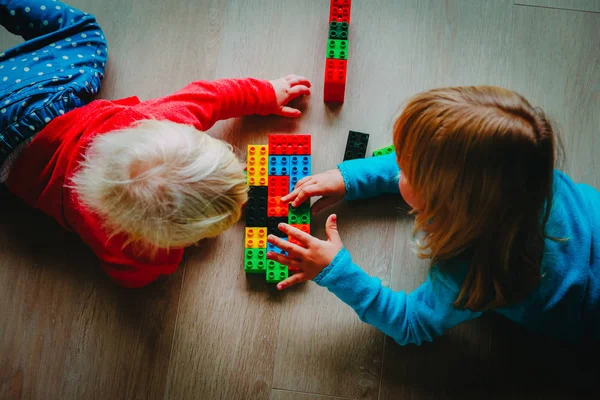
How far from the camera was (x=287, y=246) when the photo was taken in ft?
3.05

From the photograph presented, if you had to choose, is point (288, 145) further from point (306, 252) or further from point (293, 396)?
point (293, 396)

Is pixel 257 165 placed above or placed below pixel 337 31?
below

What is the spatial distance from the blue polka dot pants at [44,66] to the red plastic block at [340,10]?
56 centimetres

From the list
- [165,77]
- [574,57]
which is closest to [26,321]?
[165,77]

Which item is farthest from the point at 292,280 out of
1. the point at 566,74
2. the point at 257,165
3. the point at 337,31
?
the point at 566,74

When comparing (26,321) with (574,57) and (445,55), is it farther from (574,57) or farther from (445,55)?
(574,57)

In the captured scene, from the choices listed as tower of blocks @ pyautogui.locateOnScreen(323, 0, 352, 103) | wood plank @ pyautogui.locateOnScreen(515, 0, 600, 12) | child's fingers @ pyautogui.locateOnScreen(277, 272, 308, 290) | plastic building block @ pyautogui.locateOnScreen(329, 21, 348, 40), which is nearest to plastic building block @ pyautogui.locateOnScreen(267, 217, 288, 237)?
child's fingers @ pyautogui.locateOnScreen(277, 272, 308, 290)

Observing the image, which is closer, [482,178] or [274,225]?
[482,178]

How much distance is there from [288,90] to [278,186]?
0.77ft

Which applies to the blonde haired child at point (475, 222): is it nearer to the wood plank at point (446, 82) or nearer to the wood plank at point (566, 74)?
the wood plank at point (446, 82)

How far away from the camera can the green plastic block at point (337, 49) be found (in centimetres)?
107

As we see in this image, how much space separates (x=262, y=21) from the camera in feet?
3.78

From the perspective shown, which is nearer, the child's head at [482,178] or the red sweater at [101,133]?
the child's head at [482,178]

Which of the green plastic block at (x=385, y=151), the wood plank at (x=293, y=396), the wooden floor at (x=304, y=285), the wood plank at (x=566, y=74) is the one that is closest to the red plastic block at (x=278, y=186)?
the wooden floor at (x=304, y=285)
